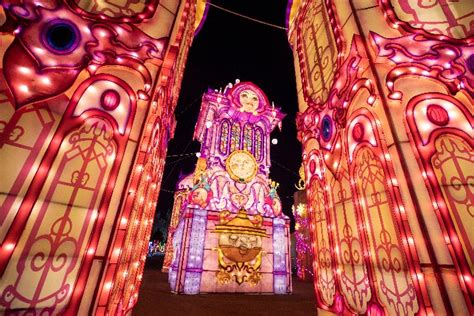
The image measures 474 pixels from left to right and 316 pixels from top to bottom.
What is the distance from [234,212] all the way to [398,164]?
7841mm

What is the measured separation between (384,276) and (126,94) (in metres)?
4.66

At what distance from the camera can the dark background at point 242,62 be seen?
1136 centimetres

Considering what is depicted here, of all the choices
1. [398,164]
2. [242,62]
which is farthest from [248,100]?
[398,164]

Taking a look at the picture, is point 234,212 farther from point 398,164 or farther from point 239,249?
point 398,164

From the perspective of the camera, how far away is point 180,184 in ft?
62.0

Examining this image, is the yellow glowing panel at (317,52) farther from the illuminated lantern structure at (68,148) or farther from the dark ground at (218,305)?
the dark ground at (218,305)

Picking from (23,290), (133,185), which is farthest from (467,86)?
(23,290)

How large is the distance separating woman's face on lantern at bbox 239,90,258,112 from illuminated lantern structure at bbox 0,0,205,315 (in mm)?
8921

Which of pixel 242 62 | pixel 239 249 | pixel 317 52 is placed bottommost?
pixel 239 249

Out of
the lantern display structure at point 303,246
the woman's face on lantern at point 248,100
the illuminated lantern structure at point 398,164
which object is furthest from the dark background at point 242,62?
the illuminated lantern structure at point 398,164

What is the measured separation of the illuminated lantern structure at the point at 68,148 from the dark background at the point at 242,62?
8.40m

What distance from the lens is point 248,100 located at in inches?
485

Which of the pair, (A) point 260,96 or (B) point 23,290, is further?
(A) point 260,96

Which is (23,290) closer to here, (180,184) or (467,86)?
(467,86)
